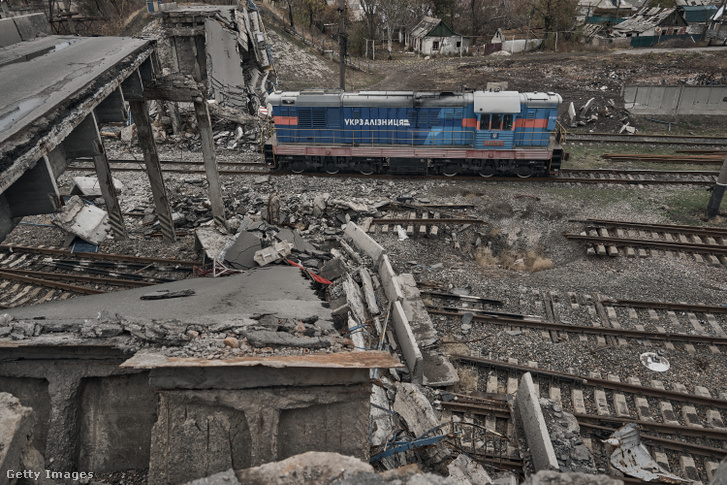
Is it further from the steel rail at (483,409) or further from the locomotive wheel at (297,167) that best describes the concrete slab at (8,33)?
the steel rail at (483,409)

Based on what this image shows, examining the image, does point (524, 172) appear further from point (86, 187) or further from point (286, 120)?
point (86, 187)

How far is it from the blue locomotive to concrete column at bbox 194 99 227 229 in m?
5.05

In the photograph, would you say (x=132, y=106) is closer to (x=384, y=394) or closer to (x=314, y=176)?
(x=314, y=176)

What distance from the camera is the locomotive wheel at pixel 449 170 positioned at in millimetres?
18625

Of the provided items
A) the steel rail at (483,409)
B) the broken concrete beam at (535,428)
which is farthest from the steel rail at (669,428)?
the steel rail at (483,409)

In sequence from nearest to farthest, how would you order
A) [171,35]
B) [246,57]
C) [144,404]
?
1. [144,404]
2. [171,35]
3. [246,57]

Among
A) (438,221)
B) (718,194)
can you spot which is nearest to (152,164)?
(438,221)

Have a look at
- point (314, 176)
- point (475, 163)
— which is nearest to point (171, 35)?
point (314, 176)

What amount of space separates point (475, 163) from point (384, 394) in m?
12.5

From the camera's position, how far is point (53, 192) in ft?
23.1

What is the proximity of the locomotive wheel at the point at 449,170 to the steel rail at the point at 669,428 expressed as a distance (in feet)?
38.5

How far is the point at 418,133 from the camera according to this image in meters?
18.3

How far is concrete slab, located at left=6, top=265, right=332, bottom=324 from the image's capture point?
7117mm

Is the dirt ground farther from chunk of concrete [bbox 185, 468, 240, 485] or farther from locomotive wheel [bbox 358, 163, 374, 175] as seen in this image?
chunk of concrete [bbox 185, 468, 240, 485]
